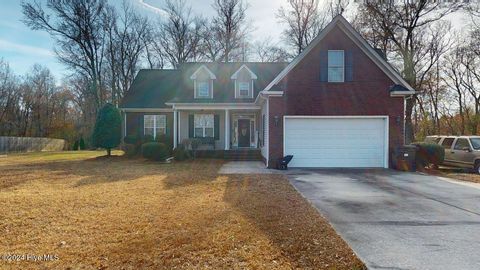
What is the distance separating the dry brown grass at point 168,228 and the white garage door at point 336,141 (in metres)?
5.30

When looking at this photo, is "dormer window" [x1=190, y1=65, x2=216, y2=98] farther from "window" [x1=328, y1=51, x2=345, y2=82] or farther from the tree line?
the tree line

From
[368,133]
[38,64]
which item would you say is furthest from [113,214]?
[38,64]

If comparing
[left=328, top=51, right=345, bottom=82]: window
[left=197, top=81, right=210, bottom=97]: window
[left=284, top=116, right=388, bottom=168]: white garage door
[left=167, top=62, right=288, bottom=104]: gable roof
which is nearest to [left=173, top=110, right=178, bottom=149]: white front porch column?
[left=167, top=62, right=288, bottom=104]: gable roof

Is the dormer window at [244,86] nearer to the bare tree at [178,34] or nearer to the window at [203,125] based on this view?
the window at [203,125]

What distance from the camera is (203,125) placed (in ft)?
67.2

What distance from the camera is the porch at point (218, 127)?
66.3 feet

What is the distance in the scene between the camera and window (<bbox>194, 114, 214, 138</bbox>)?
20.4 metres

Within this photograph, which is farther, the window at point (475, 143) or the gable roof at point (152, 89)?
the gable roof at point (152, 89)

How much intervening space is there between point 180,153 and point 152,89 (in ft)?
25.1

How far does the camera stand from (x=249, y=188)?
9.32m

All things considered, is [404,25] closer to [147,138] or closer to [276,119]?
[276,119]

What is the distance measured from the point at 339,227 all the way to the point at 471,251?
74.2 inches

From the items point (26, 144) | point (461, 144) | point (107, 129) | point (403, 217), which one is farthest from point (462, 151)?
point (26, 144)

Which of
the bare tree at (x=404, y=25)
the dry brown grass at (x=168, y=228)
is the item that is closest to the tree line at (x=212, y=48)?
the bare tree at (x=404, y=25)
